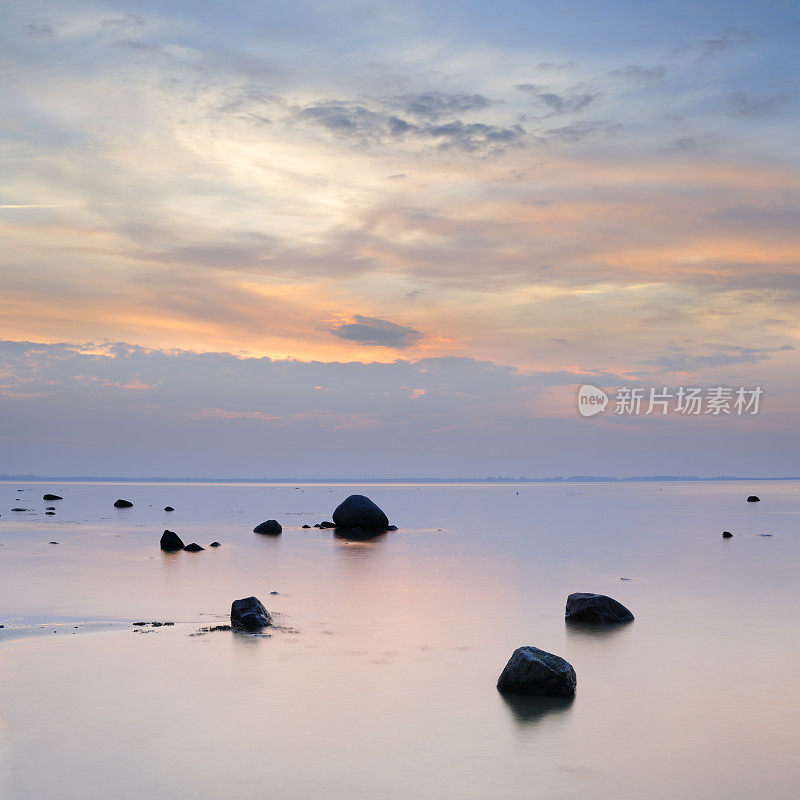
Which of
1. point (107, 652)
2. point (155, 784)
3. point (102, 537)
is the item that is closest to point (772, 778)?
point (155, 784)

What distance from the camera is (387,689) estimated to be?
14.9 metres

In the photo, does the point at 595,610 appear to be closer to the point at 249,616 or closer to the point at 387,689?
the point at 387,689

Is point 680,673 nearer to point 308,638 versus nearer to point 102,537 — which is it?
point 308,638

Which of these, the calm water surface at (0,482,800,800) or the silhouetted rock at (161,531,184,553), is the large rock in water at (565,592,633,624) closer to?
the calm water surface at (0,482,800,800)

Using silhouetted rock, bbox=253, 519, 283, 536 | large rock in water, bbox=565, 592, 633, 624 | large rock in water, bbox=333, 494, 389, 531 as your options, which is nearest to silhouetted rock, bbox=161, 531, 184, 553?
silhouetted rock, bbox=253, 519, 283, 536

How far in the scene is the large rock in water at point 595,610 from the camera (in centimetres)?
2191

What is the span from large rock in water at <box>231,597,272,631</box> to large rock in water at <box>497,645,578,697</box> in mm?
7689

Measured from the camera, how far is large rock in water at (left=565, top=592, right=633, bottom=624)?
21.9m

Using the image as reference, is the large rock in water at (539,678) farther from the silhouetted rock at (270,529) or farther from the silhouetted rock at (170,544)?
the silhouetted rock at (270,529)

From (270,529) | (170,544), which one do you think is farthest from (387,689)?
(270,529)

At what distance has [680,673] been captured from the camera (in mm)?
16609

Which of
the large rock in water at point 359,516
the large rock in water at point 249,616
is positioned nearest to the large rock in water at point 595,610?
the large rock in water at point 249,616

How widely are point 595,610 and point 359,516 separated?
3752 centimetres

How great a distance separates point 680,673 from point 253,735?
9258mm
